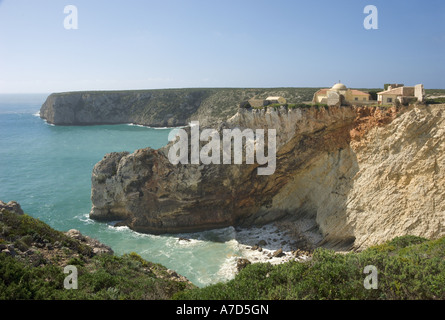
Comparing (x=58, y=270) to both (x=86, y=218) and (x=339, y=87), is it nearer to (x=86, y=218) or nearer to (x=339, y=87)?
A: (x=86, y=218)

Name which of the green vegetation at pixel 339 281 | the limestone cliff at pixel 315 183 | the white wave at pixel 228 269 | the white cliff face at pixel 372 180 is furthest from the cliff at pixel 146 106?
the green vegetation at pixel 339 281

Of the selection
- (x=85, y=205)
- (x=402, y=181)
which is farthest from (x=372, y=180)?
(x=85, y=205)

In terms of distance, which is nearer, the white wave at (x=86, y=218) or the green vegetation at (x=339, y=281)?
the green vegetation at (x=339, y=281)

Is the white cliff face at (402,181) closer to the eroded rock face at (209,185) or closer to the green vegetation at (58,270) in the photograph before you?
the eroded rock face at (209,185)

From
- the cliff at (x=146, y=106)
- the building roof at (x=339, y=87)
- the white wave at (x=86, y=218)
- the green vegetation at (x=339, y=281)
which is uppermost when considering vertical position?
the cliff at (x=146, y=106)

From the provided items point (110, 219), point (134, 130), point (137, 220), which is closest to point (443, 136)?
point (137, 220)

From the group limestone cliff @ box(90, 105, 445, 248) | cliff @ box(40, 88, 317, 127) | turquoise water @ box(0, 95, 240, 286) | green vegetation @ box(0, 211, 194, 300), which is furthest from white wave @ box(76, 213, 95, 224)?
cliff @ box(40, 88, 317, 127)

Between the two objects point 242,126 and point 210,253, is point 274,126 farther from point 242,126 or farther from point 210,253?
point 210,253
